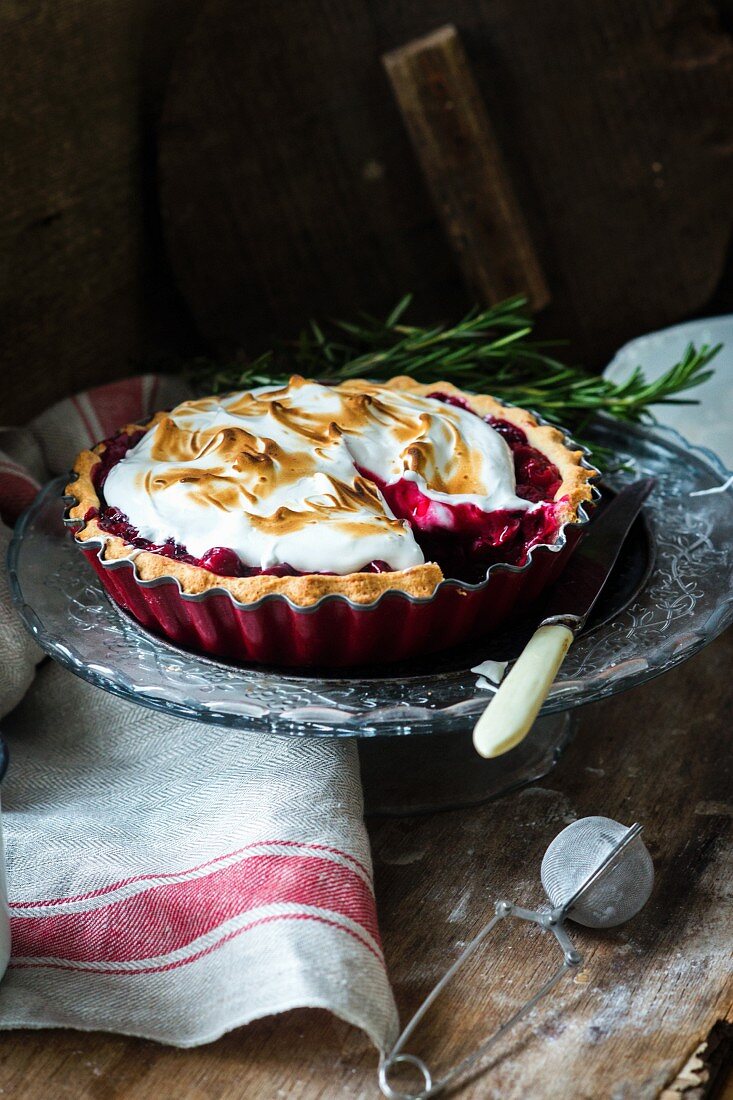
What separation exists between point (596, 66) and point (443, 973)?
2306 mm

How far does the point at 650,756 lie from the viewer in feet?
5.75

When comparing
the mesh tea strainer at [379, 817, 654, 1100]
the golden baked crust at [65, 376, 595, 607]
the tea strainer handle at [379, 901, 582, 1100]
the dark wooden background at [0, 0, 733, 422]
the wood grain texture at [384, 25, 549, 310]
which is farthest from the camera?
the wood grain texture at [384, 25, 549, 310]

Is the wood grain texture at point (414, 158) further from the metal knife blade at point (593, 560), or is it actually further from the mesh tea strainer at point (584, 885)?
the mesh tea strainer at point (584, 885)

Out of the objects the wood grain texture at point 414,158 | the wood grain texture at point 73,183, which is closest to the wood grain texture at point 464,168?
the wood grain texture at point 414,158

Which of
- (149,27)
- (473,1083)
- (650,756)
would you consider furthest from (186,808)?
(149,27)

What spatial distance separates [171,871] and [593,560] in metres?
0.79

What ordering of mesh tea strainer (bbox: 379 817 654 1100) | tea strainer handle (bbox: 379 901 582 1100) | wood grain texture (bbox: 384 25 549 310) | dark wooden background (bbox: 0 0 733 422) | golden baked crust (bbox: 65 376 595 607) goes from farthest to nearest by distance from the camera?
wood grain texture (bbox: 384 25 549 310) < dark wooden background (bbox: 0 0 733 422) < golden baked crust (bbox: 65 376 595 607) < mesh tea strainer (bbox: 379 817 654 1100) < tea strainer handle (bbox: 379 901 582 1100)

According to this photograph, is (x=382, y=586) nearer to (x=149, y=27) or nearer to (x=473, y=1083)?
(x=473, y=1083)

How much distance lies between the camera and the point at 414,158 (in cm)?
280

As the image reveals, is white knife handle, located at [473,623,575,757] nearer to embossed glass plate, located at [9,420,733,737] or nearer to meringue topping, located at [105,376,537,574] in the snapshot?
embossed glass plate, located at [9,420,733,737]

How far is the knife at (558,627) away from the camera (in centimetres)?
130

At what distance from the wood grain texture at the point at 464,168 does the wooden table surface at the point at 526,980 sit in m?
1.47

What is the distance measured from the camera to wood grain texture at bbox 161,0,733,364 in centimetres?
263

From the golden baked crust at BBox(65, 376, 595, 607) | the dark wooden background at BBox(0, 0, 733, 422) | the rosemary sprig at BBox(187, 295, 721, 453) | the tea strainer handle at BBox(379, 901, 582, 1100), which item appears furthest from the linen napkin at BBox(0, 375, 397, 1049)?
the dark wooden background at BBox(0, 0, 733, 422)
